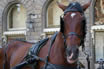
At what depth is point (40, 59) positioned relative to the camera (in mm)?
3930

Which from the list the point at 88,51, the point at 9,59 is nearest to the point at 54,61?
the point at 9,59

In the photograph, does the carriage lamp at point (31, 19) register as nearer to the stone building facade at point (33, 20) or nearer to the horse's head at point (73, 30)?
the stone building facade at point (33, 20)

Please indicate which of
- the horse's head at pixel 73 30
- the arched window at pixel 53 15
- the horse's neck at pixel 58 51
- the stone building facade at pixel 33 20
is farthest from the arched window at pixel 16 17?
the horse's head at pixel 73 30

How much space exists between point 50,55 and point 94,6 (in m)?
9.52

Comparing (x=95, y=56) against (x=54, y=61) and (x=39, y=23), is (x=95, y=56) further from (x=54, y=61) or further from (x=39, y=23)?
(x=54, y=61)

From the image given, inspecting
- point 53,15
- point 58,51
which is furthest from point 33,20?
point 58,51

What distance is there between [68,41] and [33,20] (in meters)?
11.6

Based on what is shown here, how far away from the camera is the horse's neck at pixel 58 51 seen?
11.9ft

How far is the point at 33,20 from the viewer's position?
14.8 meters

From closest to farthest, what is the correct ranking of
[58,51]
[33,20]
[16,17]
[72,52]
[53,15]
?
[72,52], [58,51], [53,15], [33,20], [16,17]

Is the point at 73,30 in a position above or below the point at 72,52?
above

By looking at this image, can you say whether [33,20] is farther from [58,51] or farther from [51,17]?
[58,51]

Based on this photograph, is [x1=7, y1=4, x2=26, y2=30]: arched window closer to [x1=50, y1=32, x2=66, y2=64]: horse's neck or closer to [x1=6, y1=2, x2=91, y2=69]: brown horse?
[x1=6, y1=2, x2=91, y2=69]: brown horse

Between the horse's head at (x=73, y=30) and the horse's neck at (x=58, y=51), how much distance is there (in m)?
0.19
